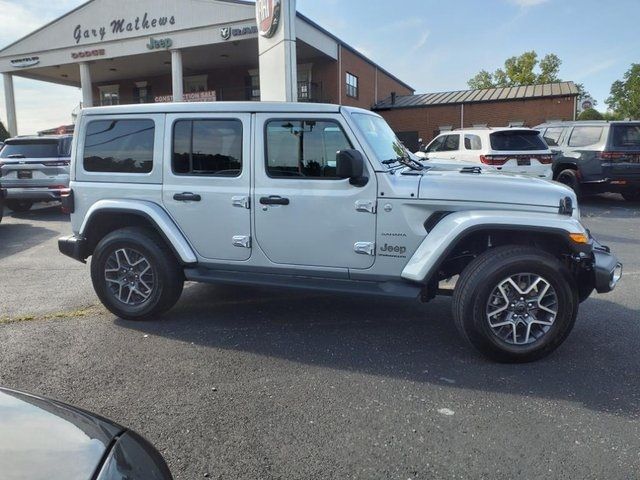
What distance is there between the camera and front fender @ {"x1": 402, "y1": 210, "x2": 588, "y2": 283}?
386cm

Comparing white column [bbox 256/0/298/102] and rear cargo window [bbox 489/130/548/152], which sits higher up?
white column [bbox 256/0/298/102]

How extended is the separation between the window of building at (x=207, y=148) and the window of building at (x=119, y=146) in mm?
298

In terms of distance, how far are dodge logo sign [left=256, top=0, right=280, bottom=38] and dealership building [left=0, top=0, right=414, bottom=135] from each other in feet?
18.4

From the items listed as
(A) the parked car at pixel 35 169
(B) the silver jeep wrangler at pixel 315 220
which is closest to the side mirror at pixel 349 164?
(B) the silver jeep wrangler at pixel 315 220

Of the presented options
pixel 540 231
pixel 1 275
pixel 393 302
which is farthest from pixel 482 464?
pixel 1 275

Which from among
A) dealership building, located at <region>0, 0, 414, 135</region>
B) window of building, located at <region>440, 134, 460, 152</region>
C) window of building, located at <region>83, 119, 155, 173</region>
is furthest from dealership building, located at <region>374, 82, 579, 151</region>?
window of building, located at <region>83, 119, 155, 173</region>

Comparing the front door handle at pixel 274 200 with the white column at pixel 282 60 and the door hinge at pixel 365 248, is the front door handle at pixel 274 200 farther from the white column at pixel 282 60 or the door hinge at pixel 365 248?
the white column at pixel 282 60

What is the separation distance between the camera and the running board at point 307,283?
4227 millimetres

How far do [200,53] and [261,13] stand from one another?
43.2ft

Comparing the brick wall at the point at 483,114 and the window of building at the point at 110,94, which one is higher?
the window of building at the point at 110,94

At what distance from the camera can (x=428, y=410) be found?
3.34m

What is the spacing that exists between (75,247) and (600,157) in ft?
38.9

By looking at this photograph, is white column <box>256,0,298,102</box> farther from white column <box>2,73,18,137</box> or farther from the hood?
white column <box>2,73,18,137</box>

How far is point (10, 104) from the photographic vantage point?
2997 cm
